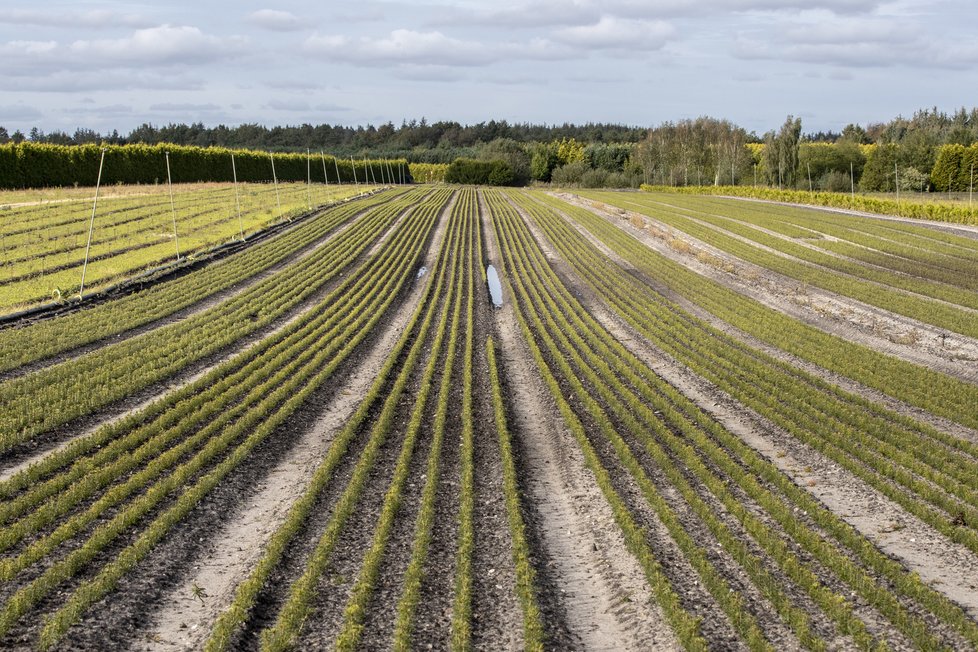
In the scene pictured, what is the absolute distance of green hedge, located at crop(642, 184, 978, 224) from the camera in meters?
60.7

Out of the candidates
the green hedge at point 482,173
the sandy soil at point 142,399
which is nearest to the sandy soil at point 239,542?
the sandy soil at point 142,399

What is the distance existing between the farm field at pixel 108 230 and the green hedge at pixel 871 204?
4682cm

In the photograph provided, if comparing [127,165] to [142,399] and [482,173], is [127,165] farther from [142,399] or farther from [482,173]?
[482,173]

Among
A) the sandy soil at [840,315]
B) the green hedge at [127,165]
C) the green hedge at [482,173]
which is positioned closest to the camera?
the sandy soil at [840,315]

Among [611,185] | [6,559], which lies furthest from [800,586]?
[611,185]

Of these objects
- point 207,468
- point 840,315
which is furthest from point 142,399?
point 840,315

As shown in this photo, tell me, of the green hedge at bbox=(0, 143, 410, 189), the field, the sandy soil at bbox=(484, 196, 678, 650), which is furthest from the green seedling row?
the green hedge at bbox=(0, 143, 410, 189)

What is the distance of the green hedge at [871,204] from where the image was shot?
199 feet

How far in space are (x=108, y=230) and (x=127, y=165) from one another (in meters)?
33.1

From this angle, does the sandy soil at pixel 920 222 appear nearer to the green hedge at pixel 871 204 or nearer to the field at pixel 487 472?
the green hedge at pixel 871 204

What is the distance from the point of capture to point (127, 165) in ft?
250

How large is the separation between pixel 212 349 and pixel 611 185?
382ft

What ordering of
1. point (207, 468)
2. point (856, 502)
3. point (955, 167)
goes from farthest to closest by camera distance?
1. point (955, 167)
2. point (207, 468)
3. point (856, 502)

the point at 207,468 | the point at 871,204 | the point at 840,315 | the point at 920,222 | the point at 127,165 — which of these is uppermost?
the point at 127,165
